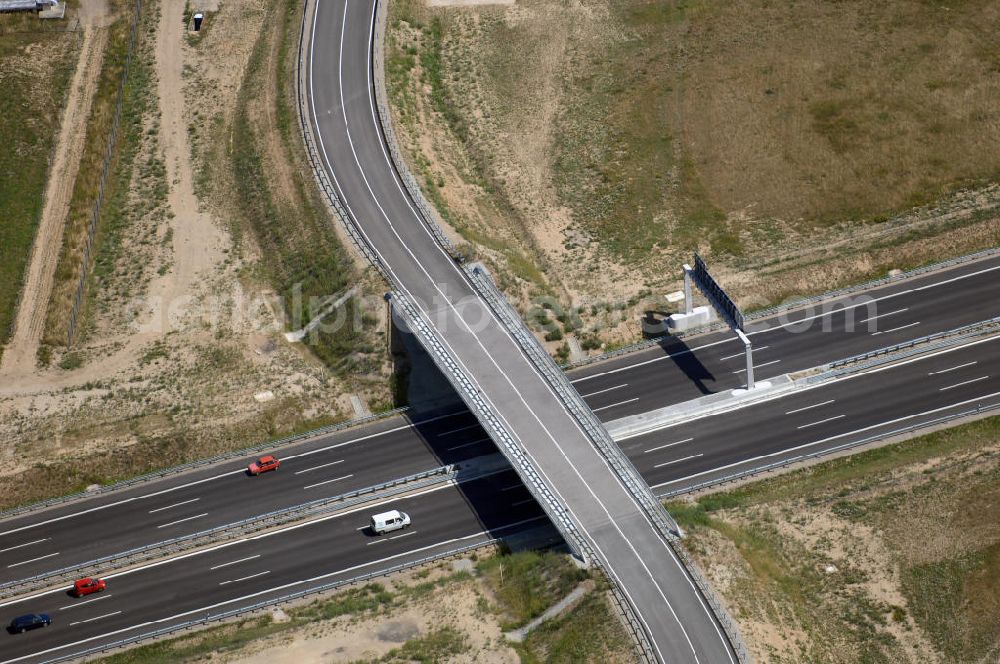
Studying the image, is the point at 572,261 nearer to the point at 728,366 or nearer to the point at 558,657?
the point at 728,366

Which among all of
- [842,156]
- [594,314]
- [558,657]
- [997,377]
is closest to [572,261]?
[594,314]

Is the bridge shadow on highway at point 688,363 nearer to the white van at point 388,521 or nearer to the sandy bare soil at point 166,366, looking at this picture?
the white van at point 388,521

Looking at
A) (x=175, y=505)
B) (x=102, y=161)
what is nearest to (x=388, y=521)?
(x=175, y=505)

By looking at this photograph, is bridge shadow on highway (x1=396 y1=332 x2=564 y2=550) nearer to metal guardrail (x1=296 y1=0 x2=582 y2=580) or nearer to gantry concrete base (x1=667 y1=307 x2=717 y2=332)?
metal guardrail (x1=296 y1=0 x2=582 y2=580)

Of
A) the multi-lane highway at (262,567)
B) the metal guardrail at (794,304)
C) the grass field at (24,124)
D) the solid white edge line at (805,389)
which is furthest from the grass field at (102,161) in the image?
the solid white edge line at (805,389)

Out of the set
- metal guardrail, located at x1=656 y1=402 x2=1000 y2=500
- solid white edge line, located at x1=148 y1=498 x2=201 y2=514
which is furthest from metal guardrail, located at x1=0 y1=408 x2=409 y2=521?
metal guardrail, located at x1=656 y1=402 x2=1000 y2=500

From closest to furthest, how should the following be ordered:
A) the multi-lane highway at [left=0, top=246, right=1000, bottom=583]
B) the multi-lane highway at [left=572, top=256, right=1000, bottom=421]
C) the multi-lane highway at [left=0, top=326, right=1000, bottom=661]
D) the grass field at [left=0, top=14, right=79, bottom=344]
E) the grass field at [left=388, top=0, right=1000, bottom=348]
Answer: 1. the multi-lane highway at [left=0, top=326, right=1000, bottom=661]
2. the multi-lane highway at [left=0, top=246, right=1000, bottom=583]
3. the multi-lane highway at [left=572, top=256, right=1000, bottom=421]
4. the grass field at [left=388, top=0, right=1000, bottom=348]
5. the grass field at [left=0, top=14, right=79, bottom=344]

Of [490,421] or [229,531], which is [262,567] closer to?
[229,531]
